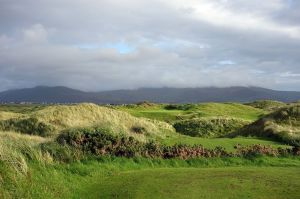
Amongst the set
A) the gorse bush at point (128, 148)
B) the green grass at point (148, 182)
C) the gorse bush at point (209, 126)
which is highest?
the gorse bush at point (128, 148)

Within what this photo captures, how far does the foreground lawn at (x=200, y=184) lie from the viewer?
15.3 m

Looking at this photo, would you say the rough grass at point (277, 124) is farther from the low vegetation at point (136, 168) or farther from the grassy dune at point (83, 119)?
the grassy dune at point (83, 119)

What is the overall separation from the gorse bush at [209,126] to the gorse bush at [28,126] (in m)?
18.6

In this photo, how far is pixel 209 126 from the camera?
180 ft

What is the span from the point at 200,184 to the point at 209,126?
3895 cm

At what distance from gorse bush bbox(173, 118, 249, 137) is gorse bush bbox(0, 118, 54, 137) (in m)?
18.6

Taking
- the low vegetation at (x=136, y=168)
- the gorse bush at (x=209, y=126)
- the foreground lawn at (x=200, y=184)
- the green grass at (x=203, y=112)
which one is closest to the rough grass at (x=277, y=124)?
the low vegetation at (x=136, y=168)

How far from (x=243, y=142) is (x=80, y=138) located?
32.1ft

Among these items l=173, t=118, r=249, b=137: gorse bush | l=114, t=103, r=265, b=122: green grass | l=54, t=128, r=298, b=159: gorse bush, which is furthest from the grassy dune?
l=114, t=103, r=265, b=122: green grass

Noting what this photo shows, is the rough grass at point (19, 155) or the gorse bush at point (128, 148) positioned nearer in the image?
the rough grass at point (19, 155)

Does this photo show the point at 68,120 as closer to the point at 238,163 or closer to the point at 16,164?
the point at 238,163

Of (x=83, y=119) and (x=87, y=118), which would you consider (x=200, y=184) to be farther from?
(x=87, y=118)

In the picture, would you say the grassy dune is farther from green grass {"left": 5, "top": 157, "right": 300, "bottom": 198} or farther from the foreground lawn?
the foreground lawn

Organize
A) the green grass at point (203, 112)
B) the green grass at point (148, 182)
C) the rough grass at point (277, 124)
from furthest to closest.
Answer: the green grass at point (203, 112)
the rough grass at point (277, 124)
the green grass at point (148, 182)
